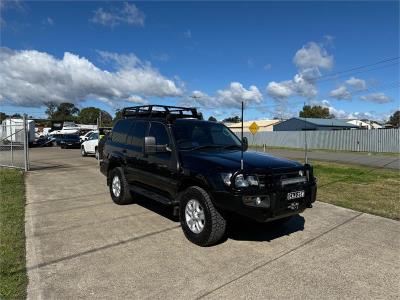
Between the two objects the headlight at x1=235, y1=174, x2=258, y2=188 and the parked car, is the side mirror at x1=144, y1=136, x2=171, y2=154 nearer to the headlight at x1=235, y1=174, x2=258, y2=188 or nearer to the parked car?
the headlight at x1=235, y1=174, x2=258, y2=188

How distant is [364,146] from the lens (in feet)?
118

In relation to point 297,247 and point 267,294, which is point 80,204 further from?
point 267,294

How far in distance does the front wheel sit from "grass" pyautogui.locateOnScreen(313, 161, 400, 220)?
3800mm

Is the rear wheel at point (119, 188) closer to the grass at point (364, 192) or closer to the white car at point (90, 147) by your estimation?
the grass at point (364, 192)

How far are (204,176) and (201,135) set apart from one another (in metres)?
1.42

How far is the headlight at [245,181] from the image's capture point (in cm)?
493

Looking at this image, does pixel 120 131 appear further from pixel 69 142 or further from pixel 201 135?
pixel 69 142

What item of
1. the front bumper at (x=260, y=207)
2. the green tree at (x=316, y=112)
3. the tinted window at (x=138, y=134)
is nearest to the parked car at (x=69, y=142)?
the tinted window at (x=138, y=134)

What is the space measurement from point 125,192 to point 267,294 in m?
4.40

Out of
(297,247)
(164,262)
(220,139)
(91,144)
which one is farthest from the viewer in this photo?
(91,144)

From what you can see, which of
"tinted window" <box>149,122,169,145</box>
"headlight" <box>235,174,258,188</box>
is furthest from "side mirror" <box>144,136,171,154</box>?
"headlight" <box>235,174,258,188</box>

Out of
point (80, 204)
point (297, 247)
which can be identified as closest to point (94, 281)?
point (297, 247)

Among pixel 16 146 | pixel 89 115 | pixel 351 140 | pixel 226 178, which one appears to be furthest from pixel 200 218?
pixel 89 115

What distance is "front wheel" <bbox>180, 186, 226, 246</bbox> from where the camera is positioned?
513 centimetres
